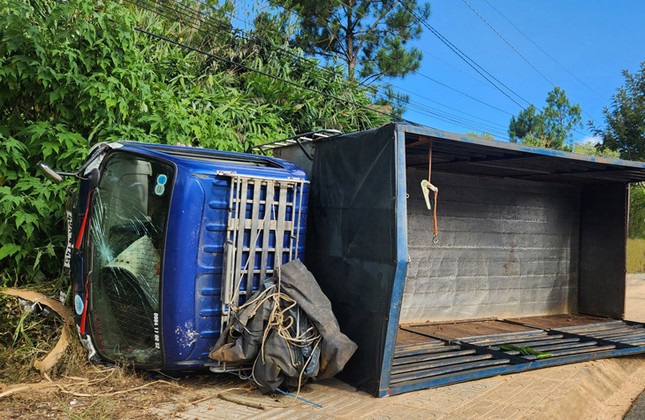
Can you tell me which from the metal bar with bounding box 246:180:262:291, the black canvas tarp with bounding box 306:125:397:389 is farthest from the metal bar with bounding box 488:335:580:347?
the metal bar with bounding box 246:180:262:291

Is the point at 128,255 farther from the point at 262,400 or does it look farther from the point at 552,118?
the point at 552,118

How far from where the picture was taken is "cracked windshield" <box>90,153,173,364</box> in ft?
14.9

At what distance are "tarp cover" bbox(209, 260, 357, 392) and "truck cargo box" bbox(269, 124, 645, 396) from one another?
39cm

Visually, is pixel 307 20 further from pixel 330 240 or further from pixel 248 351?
pixel 248 351

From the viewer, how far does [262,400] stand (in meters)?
4.41

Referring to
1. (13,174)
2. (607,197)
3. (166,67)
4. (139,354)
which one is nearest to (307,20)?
(166,67)

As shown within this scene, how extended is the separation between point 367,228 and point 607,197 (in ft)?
19.2

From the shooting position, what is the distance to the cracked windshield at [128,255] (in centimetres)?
455

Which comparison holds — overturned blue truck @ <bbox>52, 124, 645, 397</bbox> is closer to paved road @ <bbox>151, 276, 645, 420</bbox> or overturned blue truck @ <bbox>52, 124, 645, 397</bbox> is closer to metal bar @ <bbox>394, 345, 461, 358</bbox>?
metal bar @ <bbox>394, 345, 461, 358</bbox>

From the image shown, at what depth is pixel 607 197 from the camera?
891 cm

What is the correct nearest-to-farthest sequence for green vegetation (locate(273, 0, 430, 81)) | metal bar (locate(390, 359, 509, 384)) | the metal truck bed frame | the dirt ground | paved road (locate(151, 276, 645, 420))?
the dirt ground, paved road (locate(151, 276, 645, 420)), metal bar (locate(390, 359, 509, 384)), the metal truck bed frame, green vegetation (locate(273, 0, 430, 81))

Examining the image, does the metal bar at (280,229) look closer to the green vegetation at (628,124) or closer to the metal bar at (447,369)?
the metal bar at (447,369)

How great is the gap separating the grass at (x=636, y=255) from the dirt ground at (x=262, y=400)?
17.2 meters

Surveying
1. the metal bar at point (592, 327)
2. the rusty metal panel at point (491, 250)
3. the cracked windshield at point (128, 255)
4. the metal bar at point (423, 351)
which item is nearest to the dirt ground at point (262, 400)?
the cracked windshield at point (128, 255)
